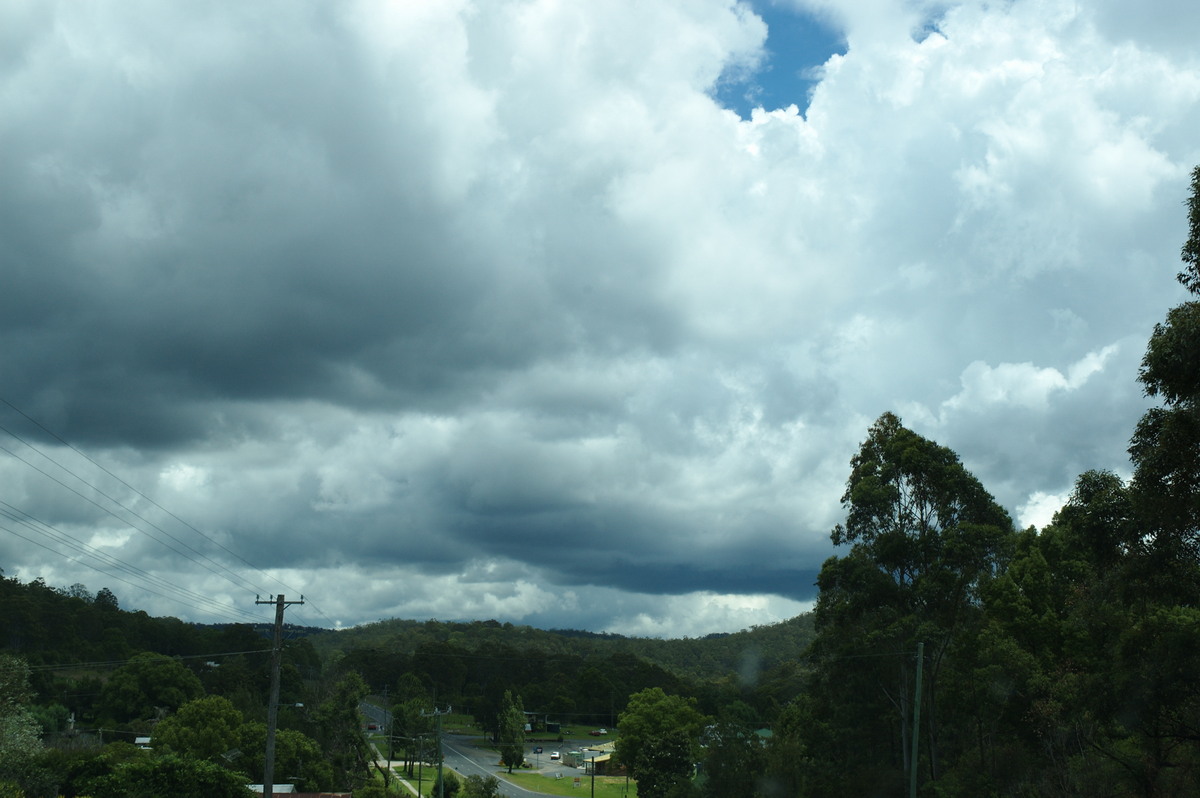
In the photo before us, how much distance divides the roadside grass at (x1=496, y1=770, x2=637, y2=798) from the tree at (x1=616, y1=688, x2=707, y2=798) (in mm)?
2664

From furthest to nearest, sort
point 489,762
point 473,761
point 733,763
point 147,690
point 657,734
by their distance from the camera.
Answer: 1. point 489,762
2. point 473,761
3. point 147,690
4. point 657,734
5. point 733,763

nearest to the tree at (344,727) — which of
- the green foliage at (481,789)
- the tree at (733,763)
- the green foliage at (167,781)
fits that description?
the green foliage at (481,789)

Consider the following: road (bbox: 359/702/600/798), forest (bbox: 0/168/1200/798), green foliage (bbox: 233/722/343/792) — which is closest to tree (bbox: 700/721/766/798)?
forest (bbox: 0/168/1200/798)

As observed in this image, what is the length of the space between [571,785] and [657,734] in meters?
10.2

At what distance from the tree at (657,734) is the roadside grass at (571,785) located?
8.74 feet

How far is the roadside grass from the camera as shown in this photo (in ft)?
270

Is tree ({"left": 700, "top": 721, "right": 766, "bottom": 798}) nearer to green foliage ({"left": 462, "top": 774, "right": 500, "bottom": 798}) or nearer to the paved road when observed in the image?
green foliage ({"left": 462, "top": 774, "right": 500, "bottom": 798})

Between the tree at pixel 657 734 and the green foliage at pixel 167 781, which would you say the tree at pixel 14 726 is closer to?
the green foliage at pixel 167 781

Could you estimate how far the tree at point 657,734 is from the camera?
65.6 meters

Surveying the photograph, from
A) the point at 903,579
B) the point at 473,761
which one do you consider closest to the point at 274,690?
the point at 903,579

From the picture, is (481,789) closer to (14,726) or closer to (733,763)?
(733,763)

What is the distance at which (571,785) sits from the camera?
8800 cm

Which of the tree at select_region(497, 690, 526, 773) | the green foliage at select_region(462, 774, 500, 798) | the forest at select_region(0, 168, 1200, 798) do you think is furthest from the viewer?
the tree at select_region(497, 690, 526, 773)

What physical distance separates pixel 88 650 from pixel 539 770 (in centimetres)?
6123
